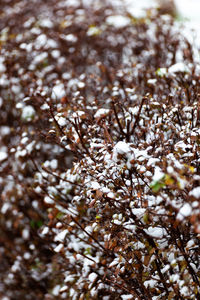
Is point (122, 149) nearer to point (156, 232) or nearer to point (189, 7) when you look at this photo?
point (156, 232)

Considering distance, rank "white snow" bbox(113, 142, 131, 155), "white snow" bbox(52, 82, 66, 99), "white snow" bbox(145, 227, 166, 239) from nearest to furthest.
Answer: "white snow" bbox(113, 142, 131, 155)
"white snow" bbox(145, 227, 166, 239)
"white snow" bbox(52, 82, 66, 99)

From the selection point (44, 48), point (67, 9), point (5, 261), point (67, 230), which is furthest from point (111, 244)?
point (67, 9)

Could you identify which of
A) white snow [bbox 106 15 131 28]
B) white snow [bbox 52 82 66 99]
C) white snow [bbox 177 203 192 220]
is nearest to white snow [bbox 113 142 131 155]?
A: white snow [bbox 177 203 192 220]

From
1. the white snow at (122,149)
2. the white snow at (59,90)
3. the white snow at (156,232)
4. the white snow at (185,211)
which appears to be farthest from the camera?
the white snow at (59,90)

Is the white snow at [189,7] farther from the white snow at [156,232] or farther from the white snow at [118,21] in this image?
the white snow at [156,232]

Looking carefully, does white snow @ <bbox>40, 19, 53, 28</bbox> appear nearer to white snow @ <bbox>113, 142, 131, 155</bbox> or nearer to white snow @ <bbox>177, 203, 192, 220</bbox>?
white snow @ <bbox>113, 142, 131, 155</bbox>

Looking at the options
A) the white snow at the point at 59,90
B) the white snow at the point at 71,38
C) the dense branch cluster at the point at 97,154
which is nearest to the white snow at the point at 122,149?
the dense branch cluster at the point at 97,154

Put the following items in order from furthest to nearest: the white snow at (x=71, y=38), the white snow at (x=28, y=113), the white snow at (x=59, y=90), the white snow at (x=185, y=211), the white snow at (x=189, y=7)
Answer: the white snow at (x=189, y=7) → the white snow at (x=71, y=38) → the white snow at (x=28, y=113) → the white snow at (x=59, y=90) → the white snow at (x=185, y=211)

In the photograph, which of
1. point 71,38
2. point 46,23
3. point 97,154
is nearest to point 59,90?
point 71,38
